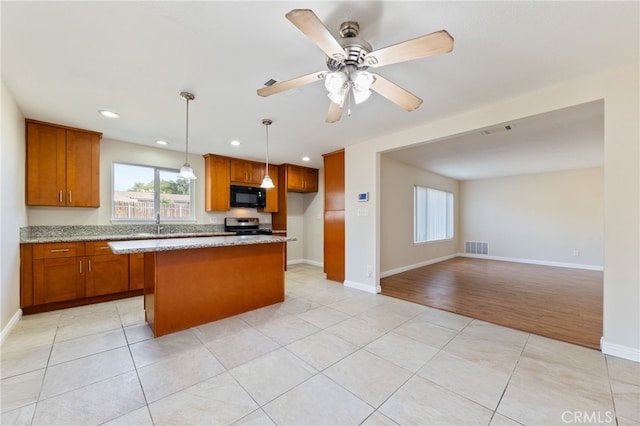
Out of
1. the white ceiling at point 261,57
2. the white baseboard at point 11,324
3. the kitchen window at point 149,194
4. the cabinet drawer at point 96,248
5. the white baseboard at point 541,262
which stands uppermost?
the white ceiling at point 261,57

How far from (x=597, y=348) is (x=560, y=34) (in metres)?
2.61

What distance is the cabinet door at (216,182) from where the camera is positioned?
16.5 ft

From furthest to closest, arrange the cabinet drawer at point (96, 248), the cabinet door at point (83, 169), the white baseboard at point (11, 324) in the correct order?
the cabinet door at point (83, 169)
the cabinet drawer at point (96, 248)
the white baseboard at point (11, 324)

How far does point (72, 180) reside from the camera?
3.65m

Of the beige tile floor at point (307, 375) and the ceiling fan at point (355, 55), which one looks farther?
the beige tile floor at point (307, 375)

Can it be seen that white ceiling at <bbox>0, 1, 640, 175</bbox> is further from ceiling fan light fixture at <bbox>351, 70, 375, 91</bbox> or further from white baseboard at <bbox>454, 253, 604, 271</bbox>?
white baseboard at <bbox>454, 253, 604, 271</bbox>

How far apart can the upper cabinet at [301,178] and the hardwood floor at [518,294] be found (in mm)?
2786

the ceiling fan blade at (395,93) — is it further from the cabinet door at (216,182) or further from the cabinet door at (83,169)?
the cabinet door at (83,169)

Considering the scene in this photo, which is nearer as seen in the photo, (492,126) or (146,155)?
(492,126)

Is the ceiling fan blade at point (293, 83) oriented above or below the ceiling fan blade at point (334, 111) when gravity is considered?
above

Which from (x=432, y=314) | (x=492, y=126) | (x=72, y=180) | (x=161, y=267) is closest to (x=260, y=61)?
(x=161, y=267)

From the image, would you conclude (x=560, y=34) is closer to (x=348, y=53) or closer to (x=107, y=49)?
(x=348, y=53)

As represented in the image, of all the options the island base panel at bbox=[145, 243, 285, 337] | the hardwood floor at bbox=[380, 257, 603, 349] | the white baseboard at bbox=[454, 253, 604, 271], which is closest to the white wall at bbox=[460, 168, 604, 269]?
the white baseboard at bbox=[454, 253, 604, 271]

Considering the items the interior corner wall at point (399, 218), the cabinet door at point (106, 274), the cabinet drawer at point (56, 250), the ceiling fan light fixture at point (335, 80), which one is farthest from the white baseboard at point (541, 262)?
the cabinet drawer at point (56, 250)
